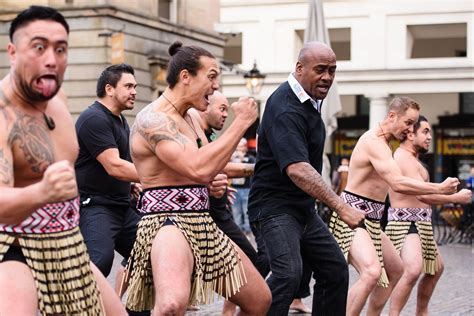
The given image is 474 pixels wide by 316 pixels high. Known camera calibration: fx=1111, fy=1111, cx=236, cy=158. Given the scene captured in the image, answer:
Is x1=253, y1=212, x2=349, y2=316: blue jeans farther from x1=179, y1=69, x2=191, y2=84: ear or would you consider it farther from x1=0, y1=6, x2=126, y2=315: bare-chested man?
x1=0, y1=6, x2=126, y2=315: bare-chested man

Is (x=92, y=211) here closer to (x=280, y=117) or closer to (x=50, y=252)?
(x=280, y=117)

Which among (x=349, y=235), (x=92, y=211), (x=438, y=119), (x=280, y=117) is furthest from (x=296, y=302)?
(x=438, y=119)

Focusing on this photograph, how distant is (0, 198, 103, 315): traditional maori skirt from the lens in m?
5.00

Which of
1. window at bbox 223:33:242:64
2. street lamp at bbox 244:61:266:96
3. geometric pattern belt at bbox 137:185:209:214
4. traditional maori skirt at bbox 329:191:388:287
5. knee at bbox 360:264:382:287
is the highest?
window at bbox 223:33:242:64

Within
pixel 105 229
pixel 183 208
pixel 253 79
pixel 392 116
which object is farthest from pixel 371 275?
pixel 253 79

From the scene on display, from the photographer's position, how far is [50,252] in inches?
199

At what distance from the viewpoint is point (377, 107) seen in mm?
38250


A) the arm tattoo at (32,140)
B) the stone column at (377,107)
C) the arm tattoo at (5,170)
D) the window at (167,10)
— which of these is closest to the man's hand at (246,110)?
the arm tattoo at (32,140)

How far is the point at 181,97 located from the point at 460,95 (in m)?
32.4

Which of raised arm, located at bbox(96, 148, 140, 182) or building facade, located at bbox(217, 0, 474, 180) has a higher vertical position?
building facade, located at bbox(217, 0, 474, 180)

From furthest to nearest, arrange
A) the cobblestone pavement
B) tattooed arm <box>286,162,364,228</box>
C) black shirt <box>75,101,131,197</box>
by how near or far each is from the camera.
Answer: the cobblestone pavement, black shirt <box>75,101,131,197</box>, tattooed arm <box>286,162,364,228</box>

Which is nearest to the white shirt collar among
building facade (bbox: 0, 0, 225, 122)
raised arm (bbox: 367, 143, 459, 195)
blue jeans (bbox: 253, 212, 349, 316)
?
blue jeans (bbox: 253, 212, 349, 316)

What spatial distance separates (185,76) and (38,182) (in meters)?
2.05

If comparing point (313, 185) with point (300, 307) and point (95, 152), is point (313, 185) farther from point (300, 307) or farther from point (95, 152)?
point (300, 307)
